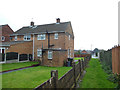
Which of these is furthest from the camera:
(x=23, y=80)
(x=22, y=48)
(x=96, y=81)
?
(x=22, y=48)

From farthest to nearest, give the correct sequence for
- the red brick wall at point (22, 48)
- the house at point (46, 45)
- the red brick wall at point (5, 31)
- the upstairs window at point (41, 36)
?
1. the red brick wall at point (5, 31)
2. the upstairs window at point (41, 36)
3. the red brick wall at point (22, 48)
4. the house at point (46, 45)

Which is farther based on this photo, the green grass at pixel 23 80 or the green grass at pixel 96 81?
the green grass at pixel 23 80

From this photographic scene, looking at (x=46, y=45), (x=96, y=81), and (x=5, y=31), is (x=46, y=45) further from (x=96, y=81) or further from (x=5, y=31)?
(x=5, y=31)

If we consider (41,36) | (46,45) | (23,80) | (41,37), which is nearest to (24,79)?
(23,80)

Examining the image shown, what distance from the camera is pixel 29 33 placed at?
75.6 feet

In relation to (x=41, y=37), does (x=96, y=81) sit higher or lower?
lower

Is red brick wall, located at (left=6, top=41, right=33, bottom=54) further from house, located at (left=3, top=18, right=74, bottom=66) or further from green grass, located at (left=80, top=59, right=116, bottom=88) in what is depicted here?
green grass, located at (left=80, top=59, right=116, bottom=88)

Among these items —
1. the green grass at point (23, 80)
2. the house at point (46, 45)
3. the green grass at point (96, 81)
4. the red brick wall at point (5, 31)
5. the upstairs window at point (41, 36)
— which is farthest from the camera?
the red brick wall at point (5, 31)

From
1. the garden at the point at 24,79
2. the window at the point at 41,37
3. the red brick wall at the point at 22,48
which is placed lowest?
the garden at the point at 24,79

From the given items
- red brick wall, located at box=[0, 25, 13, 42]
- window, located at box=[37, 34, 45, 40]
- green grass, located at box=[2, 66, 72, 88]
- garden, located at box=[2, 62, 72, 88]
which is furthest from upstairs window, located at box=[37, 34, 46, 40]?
red brick wall, located at box=[0, 25, 13, 42]

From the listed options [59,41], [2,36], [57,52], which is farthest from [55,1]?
[2,36]

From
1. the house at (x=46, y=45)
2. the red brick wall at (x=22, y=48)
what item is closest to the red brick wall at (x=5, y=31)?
the house at (x=46, y=45)

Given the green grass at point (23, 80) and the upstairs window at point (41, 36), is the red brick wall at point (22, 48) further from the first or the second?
the green grass at point (23, 80)

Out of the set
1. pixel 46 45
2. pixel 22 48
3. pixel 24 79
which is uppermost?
pixel 46 45
